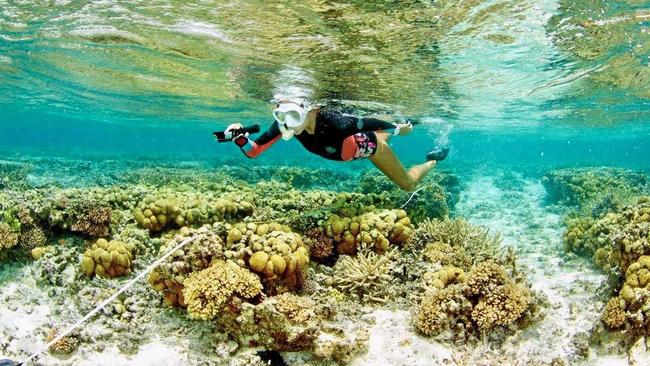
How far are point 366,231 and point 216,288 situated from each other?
306cm

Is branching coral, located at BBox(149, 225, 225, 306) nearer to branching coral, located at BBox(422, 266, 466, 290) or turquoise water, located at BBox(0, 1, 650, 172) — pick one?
branching coral, located at BBox(422, 266, 466, 290)

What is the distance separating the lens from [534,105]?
21.5 metres

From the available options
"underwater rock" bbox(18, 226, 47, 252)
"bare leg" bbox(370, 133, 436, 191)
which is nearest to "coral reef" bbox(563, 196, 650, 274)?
"bare leg" bbox(370, 133, 436, 191)

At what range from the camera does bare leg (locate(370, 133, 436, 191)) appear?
8656 millimetres

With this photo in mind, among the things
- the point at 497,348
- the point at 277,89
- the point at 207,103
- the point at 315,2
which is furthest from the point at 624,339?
the point at 207,103

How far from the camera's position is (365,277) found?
6410 millimetres

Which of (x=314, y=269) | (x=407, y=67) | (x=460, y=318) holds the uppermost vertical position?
(x=407, y=67)

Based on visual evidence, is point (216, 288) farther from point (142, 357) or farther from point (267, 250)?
point (142, 357)

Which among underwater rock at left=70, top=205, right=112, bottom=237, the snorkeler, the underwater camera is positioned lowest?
underwater rock at left=70, top=205, right=112, bottom=237

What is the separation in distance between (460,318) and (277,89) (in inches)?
478

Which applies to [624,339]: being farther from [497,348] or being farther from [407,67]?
[407,67]

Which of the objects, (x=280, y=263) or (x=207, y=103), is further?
(x=207, y=103)

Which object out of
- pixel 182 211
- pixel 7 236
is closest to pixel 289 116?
pixel 182 211

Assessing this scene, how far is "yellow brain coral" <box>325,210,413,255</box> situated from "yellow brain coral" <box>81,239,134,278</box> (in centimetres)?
350
